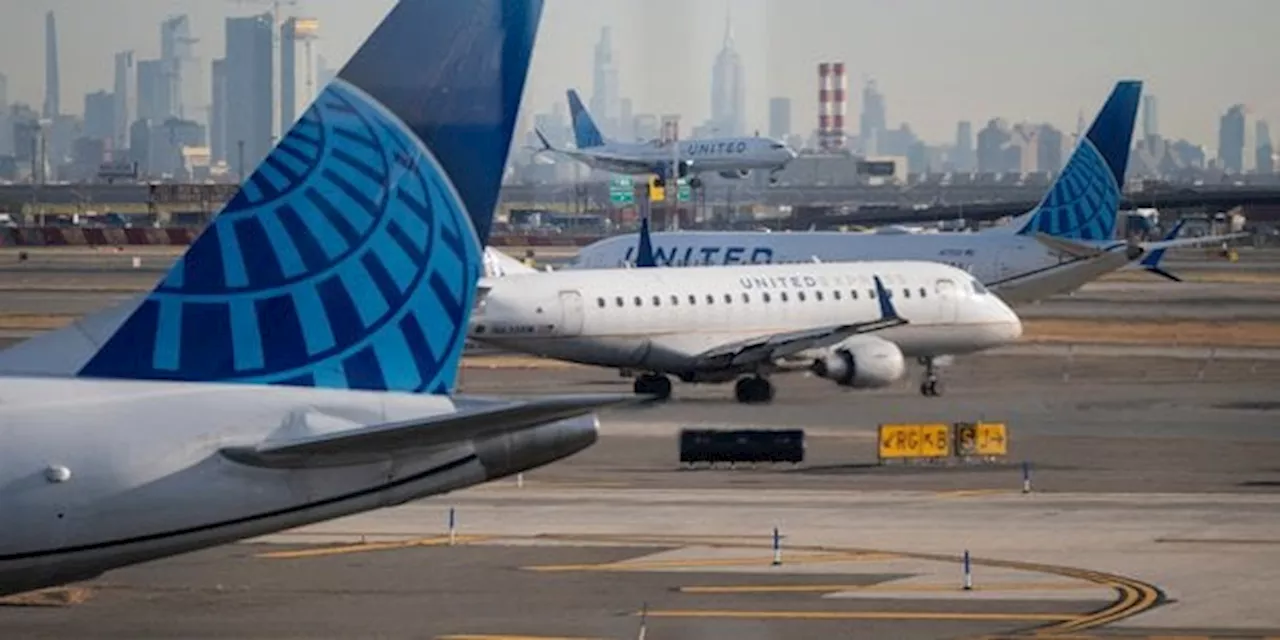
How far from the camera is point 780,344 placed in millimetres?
74188

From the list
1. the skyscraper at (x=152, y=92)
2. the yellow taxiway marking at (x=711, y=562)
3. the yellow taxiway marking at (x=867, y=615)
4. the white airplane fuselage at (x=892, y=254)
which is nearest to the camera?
the yellow taxiway marking at (x=867, y=615)

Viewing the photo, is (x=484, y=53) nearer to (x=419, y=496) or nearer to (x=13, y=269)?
(x=419, y=496)

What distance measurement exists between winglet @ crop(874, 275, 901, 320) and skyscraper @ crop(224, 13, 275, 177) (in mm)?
33207

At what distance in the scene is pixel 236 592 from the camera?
123ft

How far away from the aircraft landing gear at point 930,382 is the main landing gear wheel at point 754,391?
6018 millimetres

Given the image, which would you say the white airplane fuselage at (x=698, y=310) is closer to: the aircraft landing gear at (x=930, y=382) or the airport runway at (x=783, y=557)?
the aircraft landing gear at (x=930, y=382)

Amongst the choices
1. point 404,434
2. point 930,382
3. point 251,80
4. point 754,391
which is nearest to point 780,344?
point 754,391

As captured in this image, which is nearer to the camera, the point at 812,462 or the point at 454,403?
the point at 454,403

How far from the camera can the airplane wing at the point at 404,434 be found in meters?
23.2

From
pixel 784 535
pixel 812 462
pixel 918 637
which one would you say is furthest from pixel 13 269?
pixel 918 637

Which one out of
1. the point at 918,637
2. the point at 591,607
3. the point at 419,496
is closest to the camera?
the point at 419,496

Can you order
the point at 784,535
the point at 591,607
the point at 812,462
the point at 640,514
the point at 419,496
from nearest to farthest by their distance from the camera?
the point at 419,496 → the point at 591,607 → the point at 784,535 → the point at 640,514 → the point at 812,462

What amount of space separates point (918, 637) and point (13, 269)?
468 feet

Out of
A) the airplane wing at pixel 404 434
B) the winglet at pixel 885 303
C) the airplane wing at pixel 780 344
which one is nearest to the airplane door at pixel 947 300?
the winglet at pixel 885 303
